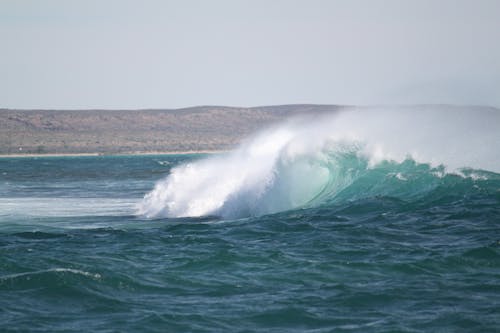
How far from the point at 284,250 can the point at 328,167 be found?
13740 mm

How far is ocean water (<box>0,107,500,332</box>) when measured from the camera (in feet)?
32.8

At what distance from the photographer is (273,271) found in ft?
41.4

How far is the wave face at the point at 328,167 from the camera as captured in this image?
2475 centimetres

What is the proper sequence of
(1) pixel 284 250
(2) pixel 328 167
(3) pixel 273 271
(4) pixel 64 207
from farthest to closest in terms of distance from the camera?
(4) pixel 64 207 < (2) pixel 328 167 < (1) pixel 284 250 < (3) pixel 273 271

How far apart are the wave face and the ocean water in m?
0.09

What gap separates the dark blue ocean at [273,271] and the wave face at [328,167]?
7.74ft

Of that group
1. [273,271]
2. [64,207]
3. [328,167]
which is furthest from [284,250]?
[64,207]

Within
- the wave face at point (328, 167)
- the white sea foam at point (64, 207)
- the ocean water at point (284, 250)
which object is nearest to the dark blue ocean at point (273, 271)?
the ocean water at point (284, 250)

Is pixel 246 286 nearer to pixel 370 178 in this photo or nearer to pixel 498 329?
pixel 498 329

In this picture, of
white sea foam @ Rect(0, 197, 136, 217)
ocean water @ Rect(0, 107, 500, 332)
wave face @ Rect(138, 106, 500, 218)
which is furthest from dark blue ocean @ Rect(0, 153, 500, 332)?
white sea foam @ Rect(0, 197, 136, 217)

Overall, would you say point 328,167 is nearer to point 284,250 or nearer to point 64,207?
point 64,207

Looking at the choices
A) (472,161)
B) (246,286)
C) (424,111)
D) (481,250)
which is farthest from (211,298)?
(424,111)

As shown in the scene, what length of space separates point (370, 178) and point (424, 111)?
10.3m

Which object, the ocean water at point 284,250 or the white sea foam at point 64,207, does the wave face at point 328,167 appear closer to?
the ocean water at point 284,250
